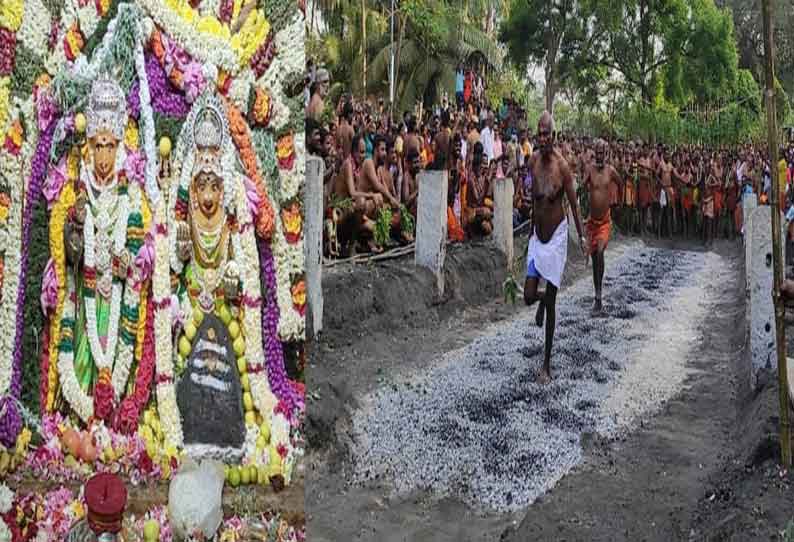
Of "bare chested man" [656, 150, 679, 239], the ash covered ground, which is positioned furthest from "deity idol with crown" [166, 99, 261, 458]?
"bare chested man" [656, 150, 679, 239]

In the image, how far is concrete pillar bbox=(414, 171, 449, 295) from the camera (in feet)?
31.4

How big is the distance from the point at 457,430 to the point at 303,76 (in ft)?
11.4

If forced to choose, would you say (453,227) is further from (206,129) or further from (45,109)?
(45,109)

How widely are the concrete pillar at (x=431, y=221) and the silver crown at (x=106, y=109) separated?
6990 mm

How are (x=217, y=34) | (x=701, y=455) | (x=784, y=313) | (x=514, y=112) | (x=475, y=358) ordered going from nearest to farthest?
(x=217, y=34), (x=784, y=313), (x=701, y=455), (x=475, y=358), (x=514, y=112)

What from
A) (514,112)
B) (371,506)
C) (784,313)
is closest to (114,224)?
(371,506)

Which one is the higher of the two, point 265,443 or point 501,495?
point 265,443

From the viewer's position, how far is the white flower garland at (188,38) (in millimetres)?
2674

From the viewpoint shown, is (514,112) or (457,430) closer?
(457,430)

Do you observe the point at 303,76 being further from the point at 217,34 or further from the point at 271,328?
the point at 271,328

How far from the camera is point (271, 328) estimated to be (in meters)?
2.77

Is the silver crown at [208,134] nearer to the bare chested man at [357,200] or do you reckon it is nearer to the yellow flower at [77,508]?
the yellow flower at [77,508]

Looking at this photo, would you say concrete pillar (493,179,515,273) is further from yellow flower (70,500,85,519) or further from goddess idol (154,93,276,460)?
yellow flower (70,500,85,519)

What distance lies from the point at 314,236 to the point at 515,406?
2.05 meters
